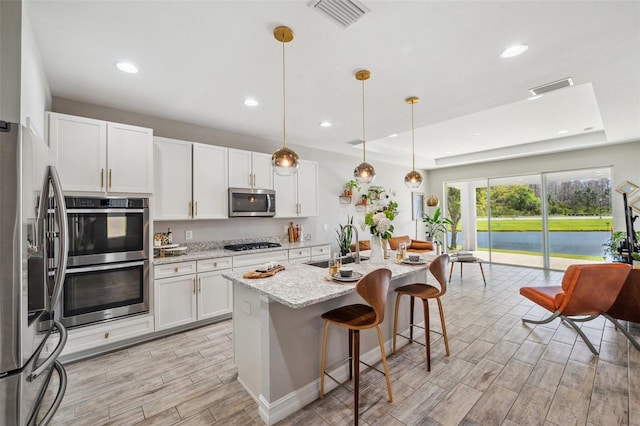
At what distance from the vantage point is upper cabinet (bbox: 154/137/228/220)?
347cm

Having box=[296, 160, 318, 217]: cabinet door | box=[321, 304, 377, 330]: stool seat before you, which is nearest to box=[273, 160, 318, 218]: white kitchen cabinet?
box=[296, 160, 318, 217]: cabinet door

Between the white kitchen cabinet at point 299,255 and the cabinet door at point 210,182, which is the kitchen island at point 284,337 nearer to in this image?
the cabinet door at point 210,182

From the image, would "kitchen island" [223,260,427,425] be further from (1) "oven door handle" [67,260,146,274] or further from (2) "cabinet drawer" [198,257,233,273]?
(1) "oven door handle" [67,260,146,274]

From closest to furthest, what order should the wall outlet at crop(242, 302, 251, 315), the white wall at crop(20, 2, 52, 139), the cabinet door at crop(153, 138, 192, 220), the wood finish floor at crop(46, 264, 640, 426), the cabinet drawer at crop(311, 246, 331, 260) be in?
the white wall at crop(20, 2, 52, 139) < the wood finish floor at crop(46, 264, 640, 426) < the wall outlet at crop(242, 302, 251, 315) < the cabinet door at crop(153, 138, 192, 220) < the cabinet drawer at crop(311, 246, 331, 260)

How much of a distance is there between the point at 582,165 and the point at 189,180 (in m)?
7.74

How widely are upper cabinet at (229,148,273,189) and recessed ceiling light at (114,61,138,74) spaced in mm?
1609

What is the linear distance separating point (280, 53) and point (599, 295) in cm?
386

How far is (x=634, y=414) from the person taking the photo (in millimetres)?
1957

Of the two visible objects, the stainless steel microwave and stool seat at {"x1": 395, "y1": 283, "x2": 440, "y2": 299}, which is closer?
stool seat at {"x1": 395, "y1": 283, "x2": 440, "y2": 299}

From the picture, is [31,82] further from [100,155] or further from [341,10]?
[341,10]

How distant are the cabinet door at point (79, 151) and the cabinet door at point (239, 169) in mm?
1495

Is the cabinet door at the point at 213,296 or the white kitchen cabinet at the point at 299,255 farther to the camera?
the white kitchen cabinet at the point at 299,255

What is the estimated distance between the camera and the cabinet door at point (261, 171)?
171 inches

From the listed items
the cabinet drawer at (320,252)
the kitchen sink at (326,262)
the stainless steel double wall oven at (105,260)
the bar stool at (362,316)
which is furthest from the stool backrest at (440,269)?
the stainless steel double wall oven at (105,260)
